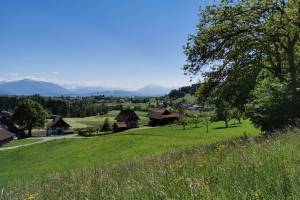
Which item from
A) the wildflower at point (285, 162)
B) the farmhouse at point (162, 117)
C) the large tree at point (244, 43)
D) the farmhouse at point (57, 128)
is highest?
the large tree at point (244, 43)

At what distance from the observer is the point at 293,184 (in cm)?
439

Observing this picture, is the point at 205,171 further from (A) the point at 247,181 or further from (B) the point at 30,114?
(B) the point at 30,114

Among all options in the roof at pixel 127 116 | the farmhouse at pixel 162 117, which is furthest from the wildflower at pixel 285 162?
the roof at pixel 127 116

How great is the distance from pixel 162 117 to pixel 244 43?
371 ft

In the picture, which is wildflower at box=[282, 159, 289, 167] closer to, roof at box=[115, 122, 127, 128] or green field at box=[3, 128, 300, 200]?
green field at box=[3, 128, 300, 200]

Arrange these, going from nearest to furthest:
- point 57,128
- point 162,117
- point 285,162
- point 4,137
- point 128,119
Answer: point 285,162 < point 4,137 < point 162,117 < point 57,128 < point 128,119

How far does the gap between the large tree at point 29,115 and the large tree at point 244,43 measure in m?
110

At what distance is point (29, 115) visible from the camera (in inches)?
5108

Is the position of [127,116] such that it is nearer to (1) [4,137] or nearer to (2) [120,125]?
(2) [120,125]

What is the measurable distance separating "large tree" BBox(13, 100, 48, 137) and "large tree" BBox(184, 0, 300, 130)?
4329 inches

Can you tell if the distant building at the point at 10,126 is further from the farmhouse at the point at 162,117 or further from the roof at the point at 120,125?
the farmhouse at the point at 162,117

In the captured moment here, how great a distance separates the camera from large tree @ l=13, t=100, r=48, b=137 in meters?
129

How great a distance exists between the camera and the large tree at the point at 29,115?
12925cm

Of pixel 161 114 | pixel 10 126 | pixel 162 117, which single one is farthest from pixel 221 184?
pixel 10 126
